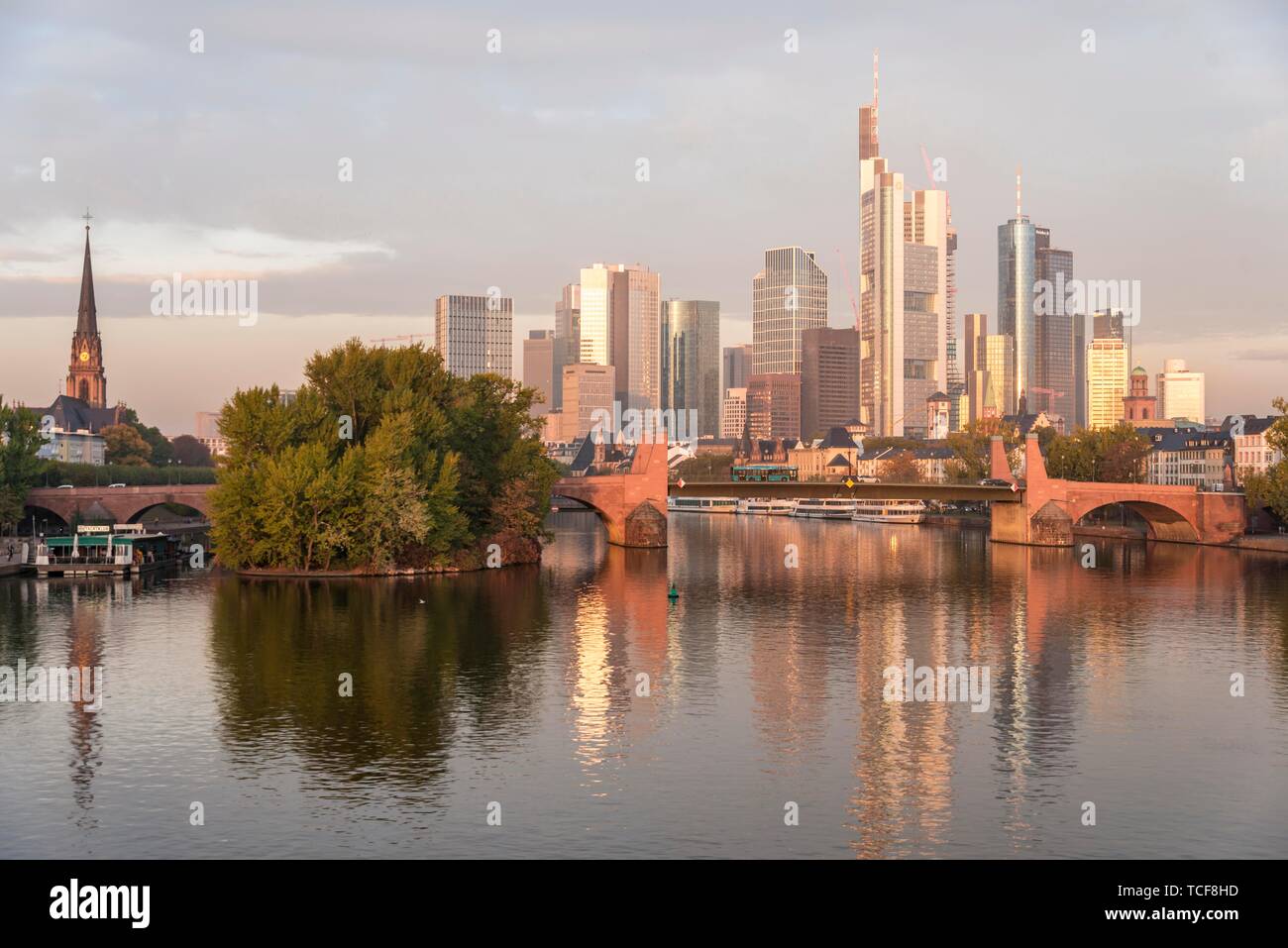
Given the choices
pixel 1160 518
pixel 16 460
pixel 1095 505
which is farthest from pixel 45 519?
pixel 1160 518

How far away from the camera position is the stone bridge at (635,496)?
159125mm

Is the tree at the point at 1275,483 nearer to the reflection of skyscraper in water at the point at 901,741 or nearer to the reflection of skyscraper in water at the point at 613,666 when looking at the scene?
the reflection of skyscraper in water at the point at 901,741

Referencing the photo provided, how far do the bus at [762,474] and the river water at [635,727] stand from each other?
6311 cm

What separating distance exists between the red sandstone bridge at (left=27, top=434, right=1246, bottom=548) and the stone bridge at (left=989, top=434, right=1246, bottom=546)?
117 mm

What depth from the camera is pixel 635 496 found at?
16125 centimetres

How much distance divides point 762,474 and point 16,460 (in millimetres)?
84049

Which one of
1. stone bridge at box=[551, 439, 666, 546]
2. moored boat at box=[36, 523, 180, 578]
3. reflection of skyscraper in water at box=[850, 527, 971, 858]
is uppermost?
stone bridge at box=[551, 439, 666, 546]

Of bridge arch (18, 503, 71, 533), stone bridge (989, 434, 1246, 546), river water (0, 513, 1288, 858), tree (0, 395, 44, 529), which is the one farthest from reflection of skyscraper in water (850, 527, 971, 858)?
bridge arch (18, 503, 71, 533)

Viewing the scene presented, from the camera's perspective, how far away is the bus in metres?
172

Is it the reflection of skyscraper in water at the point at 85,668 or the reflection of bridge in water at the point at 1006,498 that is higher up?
the reflection of bridge in water at the point at 1006,498

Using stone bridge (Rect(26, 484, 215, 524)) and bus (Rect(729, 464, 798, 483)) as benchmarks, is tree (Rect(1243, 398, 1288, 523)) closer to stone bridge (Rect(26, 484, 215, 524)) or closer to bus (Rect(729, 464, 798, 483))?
bus (Rect(729, 464, 798, 483))

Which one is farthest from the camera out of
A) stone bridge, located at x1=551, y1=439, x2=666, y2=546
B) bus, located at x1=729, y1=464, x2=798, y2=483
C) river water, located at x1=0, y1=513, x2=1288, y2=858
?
bus, located at x1=729, y1=464, x2=798, y2=483

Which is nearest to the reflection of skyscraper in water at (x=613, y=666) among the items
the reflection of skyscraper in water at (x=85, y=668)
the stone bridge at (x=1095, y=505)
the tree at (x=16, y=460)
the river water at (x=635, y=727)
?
the river water at (x=635, y=727)
